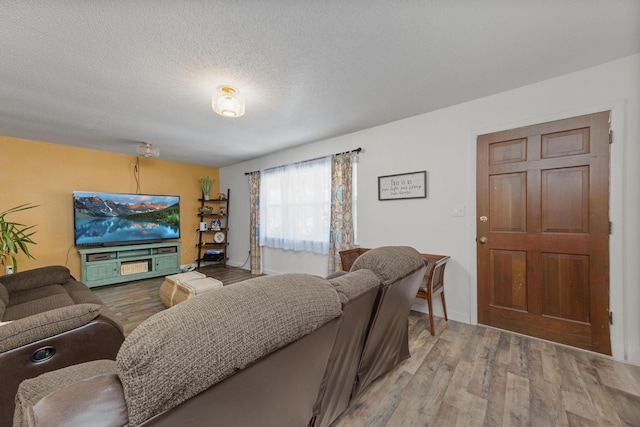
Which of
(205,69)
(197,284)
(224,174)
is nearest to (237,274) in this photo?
(197,284)

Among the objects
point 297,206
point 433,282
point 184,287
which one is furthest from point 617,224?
point 184,287

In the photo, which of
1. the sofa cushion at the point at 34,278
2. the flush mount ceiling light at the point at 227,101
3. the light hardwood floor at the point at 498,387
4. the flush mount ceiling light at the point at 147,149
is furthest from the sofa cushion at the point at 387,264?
the flush mount ceiling light at the point at 147,149

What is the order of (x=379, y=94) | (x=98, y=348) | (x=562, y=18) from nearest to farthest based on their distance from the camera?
(x=98, y=348) → (x=562, y=18) → (x=379, y=94)

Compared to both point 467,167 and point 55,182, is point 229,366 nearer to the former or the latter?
point 467,167

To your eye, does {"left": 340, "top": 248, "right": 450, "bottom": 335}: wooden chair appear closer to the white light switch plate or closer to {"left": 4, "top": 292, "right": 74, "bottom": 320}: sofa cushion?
the white light switch plate

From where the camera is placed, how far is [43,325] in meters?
1.07

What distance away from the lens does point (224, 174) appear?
5.71 meters

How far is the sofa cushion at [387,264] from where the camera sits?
1.31 meters

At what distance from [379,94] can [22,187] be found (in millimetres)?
5138

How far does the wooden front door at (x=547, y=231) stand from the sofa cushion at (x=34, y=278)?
4362 mm

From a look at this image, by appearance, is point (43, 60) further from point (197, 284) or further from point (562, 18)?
point (562, 18)

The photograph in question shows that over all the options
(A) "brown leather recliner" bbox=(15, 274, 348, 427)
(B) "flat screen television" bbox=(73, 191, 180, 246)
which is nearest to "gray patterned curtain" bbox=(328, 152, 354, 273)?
(A) "brown leather recliner" bbox=(15, 274, 348, 427)

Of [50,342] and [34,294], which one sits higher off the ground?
[50,342]

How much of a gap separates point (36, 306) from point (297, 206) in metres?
3.03
